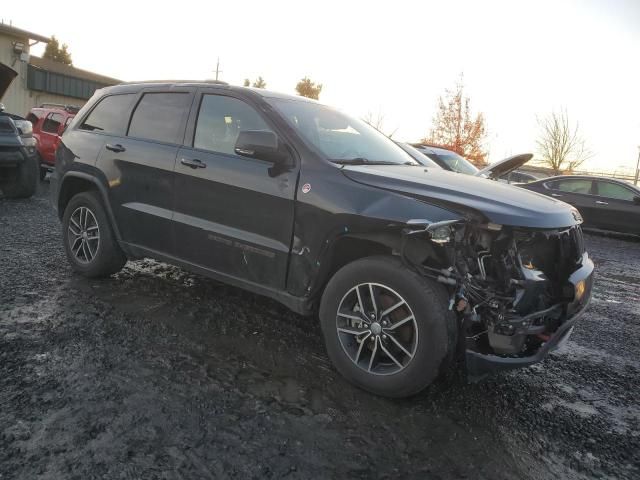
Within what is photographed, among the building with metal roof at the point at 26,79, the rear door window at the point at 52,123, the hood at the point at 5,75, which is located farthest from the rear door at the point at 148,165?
the building with metal roof at the point at 26,79

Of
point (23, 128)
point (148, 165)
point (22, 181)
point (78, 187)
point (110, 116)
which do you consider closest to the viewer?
point (148, 165)

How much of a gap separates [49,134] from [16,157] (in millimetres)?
4664

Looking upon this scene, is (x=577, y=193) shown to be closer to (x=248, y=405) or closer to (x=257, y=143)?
(x=257, y=143)

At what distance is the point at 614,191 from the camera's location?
1132 cm

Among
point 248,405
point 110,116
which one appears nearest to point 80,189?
point 110,116

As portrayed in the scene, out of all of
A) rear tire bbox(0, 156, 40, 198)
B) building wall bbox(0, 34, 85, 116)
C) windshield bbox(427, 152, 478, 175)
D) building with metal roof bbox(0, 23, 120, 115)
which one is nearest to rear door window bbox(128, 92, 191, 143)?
rear tire bbox(0, 156, 40, 198)

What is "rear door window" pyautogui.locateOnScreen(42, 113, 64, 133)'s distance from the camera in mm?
12250

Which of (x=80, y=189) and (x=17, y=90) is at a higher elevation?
(x=17, y=90)

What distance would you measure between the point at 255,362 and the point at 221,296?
52.7 inches

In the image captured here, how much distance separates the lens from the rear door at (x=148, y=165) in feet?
12.6

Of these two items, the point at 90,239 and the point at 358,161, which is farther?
the point at 90,239

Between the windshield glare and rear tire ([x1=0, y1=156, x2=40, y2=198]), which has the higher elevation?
the windshield glare

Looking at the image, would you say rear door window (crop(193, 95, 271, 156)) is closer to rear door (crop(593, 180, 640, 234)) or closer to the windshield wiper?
the windshield wiper

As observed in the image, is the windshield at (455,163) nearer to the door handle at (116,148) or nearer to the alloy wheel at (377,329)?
the door handle at (116,148)
